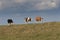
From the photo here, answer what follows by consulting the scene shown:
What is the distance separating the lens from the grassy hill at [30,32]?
32419 mm

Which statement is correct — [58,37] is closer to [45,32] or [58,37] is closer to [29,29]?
[45,32]

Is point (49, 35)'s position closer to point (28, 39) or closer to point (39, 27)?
point (28, 39)

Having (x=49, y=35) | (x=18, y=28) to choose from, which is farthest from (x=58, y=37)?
(x=18, y=28)

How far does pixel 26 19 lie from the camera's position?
48969mm

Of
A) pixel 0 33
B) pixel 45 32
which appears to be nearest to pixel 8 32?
pixel 0 33

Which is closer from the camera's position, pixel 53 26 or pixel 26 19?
pixel 53 26

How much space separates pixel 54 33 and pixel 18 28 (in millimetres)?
8446

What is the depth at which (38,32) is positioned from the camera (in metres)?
35.1

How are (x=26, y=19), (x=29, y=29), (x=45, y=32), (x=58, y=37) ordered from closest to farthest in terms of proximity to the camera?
(x=58, y=37)
(x=45, y=32)
(x=29, y=29)
(x=26, y=19)

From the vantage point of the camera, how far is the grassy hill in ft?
106

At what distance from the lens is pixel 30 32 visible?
35625mm

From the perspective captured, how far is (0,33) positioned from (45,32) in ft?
27.5

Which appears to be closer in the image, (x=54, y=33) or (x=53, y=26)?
(x=54, y=33)

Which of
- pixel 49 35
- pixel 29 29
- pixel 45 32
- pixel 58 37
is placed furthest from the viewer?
pixel 29 29
